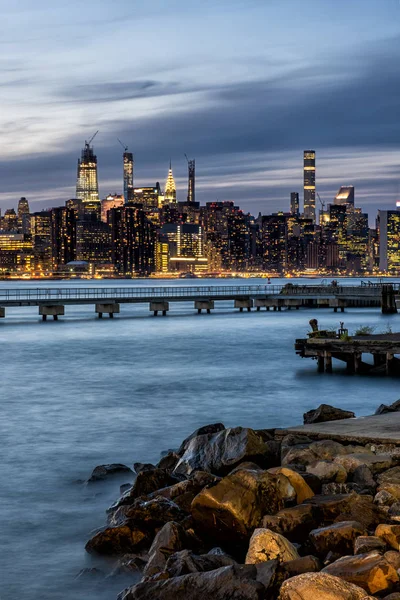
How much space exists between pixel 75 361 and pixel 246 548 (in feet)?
133

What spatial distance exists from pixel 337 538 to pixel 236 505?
1881mm

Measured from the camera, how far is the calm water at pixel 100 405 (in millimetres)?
15672

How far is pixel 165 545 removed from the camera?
1344 cm

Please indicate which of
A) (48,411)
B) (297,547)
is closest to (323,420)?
(297,547)

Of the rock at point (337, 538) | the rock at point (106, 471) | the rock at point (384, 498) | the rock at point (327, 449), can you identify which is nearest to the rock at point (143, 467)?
the rock at point (106, 471)

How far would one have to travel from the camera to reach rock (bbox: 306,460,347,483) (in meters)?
15.9

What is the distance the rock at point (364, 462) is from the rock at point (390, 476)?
0.51m

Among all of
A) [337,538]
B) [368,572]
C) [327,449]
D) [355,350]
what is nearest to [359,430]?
[327,449]

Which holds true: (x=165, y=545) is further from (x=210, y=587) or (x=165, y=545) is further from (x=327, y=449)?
(x=327, y=449)

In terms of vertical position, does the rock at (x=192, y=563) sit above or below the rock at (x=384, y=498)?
below

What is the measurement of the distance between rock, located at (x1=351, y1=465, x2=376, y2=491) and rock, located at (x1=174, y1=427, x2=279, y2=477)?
244cm

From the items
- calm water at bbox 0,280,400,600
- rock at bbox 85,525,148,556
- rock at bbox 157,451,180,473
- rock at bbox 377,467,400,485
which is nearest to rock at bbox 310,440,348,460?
rock at bbox 377,467,400,485

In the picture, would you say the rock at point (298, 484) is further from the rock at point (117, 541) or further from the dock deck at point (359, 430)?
the dock deck at point (359, 430)

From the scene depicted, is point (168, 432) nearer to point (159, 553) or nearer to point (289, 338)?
point (159, 553)
